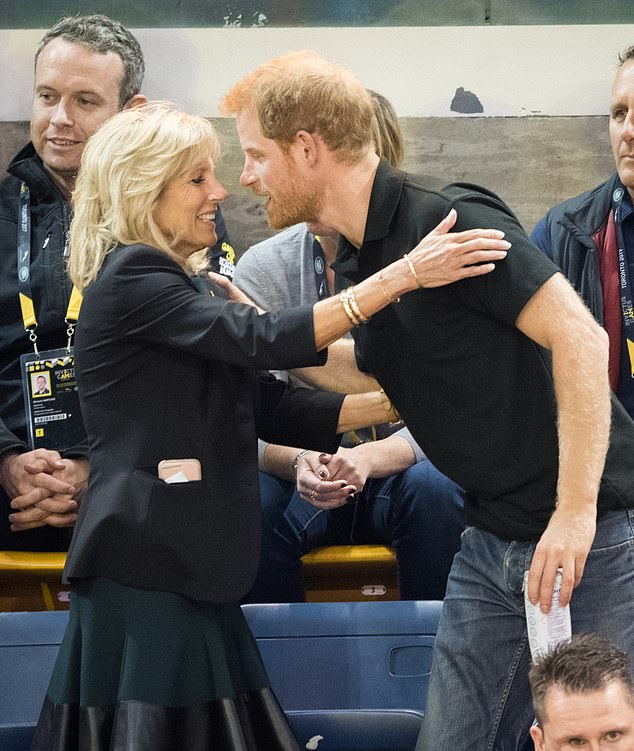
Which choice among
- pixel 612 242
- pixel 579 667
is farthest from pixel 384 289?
pixel 612 242

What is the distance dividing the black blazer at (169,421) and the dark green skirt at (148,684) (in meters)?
0.05

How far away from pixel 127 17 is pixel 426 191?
1912 millimetres

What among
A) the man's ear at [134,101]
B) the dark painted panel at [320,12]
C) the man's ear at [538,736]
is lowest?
the man's ear at [538,736]

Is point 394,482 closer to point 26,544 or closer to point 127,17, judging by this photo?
point 26,544

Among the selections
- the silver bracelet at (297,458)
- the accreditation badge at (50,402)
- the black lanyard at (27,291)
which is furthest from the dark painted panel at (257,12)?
the silver bracelet at (297,458)

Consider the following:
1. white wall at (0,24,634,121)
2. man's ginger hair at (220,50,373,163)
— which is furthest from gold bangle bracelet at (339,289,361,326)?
white wall at (0,24,634,121)

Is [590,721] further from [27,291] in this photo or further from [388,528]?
[27,291]

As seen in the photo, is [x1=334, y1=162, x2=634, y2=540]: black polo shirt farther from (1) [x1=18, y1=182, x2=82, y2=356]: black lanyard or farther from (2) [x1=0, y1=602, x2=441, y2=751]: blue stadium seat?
(1) [x1=18, y1=182, x2=82, y2=356]: black lanyard

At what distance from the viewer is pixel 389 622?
2420 millimetres

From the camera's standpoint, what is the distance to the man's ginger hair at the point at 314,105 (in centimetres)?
200

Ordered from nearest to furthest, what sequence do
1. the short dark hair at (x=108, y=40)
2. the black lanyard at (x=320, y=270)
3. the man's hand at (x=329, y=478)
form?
the man's hand at (x=329, y=478)
the black lanyard at (x=320, y=270)
the short dark hair at (x=108, y=40)

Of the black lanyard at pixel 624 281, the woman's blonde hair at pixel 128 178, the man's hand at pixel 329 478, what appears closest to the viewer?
the woman's blonde hair at pixel 128 178

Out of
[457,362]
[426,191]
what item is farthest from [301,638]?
[426,191]

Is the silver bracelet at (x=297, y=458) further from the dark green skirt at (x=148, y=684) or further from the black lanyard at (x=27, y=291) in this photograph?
the dark green skirt at (x=148, y=684)
